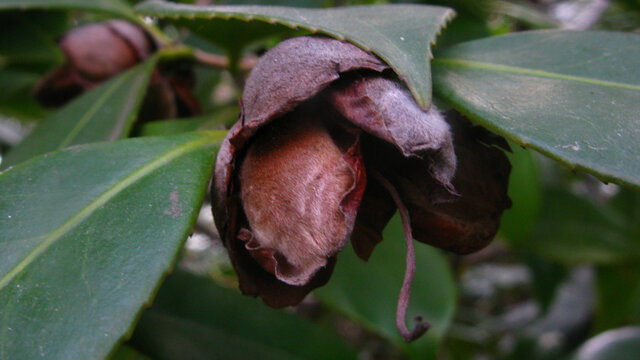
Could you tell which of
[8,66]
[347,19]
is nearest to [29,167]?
[347,19]

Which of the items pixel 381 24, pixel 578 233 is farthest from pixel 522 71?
pixel 578 233

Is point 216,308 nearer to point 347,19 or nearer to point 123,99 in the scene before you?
point 123,99

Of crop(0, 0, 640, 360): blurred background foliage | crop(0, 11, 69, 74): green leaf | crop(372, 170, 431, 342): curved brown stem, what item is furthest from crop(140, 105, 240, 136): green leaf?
crop(0, 11, 69, 74): green leaf

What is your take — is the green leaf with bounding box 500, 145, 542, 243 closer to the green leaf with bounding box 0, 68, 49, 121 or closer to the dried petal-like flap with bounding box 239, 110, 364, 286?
the dried petal-like flap with bounding box 239, 110, 364, 286

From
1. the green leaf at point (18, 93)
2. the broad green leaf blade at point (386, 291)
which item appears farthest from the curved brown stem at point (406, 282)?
the green leaf at point (18, 93)

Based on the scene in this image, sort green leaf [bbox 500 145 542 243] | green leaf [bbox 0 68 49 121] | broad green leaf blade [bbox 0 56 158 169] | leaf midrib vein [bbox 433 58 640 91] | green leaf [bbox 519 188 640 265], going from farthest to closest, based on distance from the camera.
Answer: green leaf [bbox 519 188 640 265] → green leaf [bbox 0 68 49 121] → green leaf [bbox 500 145 542 243] → broad green leaf blade [bbox 0 56 158 169] → leaf midrib vein [bbox 433 58 640 91]

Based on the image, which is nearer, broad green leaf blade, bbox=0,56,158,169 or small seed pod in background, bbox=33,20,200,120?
broad green leaf blade, bbox=0,56,158,169
